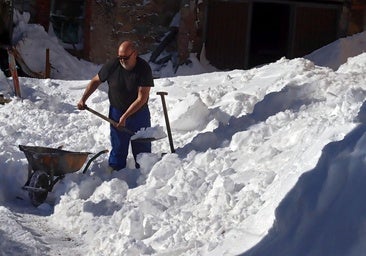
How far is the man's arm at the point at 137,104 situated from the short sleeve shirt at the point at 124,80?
85 millimetres

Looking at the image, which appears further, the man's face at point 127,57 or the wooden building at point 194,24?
the wooden building at point 194,24

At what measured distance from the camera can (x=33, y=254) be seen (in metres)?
7.34

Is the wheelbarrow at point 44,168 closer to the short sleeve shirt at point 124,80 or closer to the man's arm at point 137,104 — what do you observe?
the man's arm at point 137,104

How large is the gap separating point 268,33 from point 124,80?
1164 cm

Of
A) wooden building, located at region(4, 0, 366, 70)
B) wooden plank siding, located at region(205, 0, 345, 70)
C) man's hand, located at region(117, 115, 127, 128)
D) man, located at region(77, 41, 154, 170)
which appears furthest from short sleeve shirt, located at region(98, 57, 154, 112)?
wooden plank siding, located at region(205, 0, 345, 70)

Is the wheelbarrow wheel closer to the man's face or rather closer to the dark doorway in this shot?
the man's face

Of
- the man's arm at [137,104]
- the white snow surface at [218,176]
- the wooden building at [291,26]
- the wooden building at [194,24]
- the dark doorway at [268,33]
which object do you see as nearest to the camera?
the white snow surface at [218,176]

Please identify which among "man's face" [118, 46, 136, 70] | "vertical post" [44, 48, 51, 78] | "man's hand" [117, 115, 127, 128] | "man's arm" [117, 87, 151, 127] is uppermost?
"man's face" [118, 46, 136, 70]

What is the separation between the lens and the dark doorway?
63.8ft

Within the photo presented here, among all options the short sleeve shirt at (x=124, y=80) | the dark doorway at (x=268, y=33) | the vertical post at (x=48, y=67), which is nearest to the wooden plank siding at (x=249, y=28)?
the dark doorway at (x=268, y=33)

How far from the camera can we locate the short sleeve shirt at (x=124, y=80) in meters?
9.32

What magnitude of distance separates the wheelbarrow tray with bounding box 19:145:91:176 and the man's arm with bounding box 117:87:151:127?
1.76ft

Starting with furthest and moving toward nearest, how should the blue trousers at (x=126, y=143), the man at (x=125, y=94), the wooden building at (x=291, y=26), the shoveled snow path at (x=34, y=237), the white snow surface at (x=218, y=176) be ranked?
the wooden building at (x=291, y=26)
the blue trousers at (x=126, y=143)
the man at (x=125, y=94)
the shoveled snow path at (x=34, y=237)
the white snow surface at (x=218, y=176)

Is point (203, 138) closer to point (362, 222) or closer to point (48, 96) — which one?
point (362, 222)
